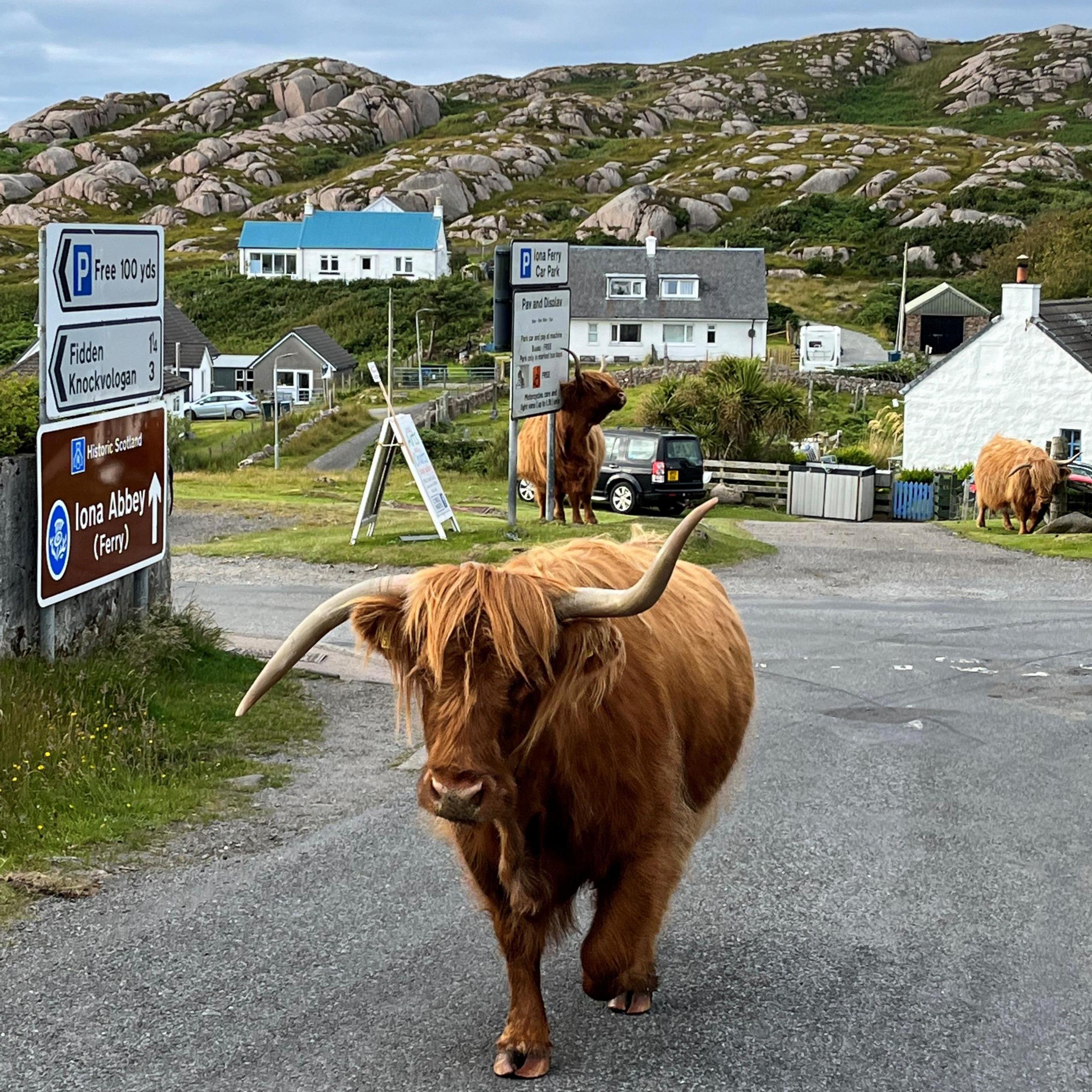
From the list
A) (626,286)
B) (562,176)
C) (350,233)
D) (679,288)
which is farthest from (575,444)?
(562,176)

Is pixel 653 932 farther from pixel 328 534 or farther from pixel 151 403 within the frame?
pixel 328 534

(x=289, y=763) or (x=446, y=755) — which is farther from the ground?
(x=446, y=755)

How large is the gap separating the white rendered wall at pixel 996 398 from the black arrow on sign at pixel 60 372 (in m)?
31.1

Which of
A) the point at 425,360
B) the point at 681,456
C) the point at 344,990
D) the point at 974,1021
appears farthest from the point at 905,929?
the point at 425,360

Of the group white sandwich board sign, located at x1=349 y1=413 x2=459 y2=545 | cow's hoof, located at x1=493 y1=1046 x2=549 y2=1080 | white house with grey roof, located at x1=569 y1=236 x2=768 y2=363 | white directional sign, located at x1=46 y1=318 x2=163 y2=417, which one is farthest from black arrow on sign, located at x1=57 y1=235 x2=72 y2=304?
white house with grey roof, located at x1=569 y1=236 x2=768 y2=363

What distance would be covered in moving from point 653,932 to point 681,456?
87.5ft

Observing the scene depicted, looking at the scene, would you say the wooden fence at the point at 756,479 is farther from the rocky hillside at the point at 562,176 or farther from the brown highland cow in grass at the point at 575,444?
the rocky hillside at the point at 562,176

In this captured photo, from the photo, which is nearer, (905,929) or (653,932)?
(653,932)

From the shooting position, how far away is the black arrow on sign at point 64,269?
10.4 metres

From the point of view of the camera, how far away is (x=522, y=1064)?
5605 millimetres

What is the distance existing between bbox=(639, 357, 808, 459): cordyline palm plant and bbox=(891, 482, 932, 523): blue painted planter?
5.39 metres

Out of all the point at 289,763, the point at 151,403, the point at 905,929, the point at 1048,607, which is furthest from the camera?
the point at 1048,607

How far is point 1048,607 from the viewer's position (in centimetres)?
1872

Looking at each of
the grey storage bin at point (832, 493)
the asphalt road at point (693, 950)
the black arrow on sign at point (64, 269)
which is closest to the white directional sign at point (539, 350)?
the asphalt road at point (693, 950)
